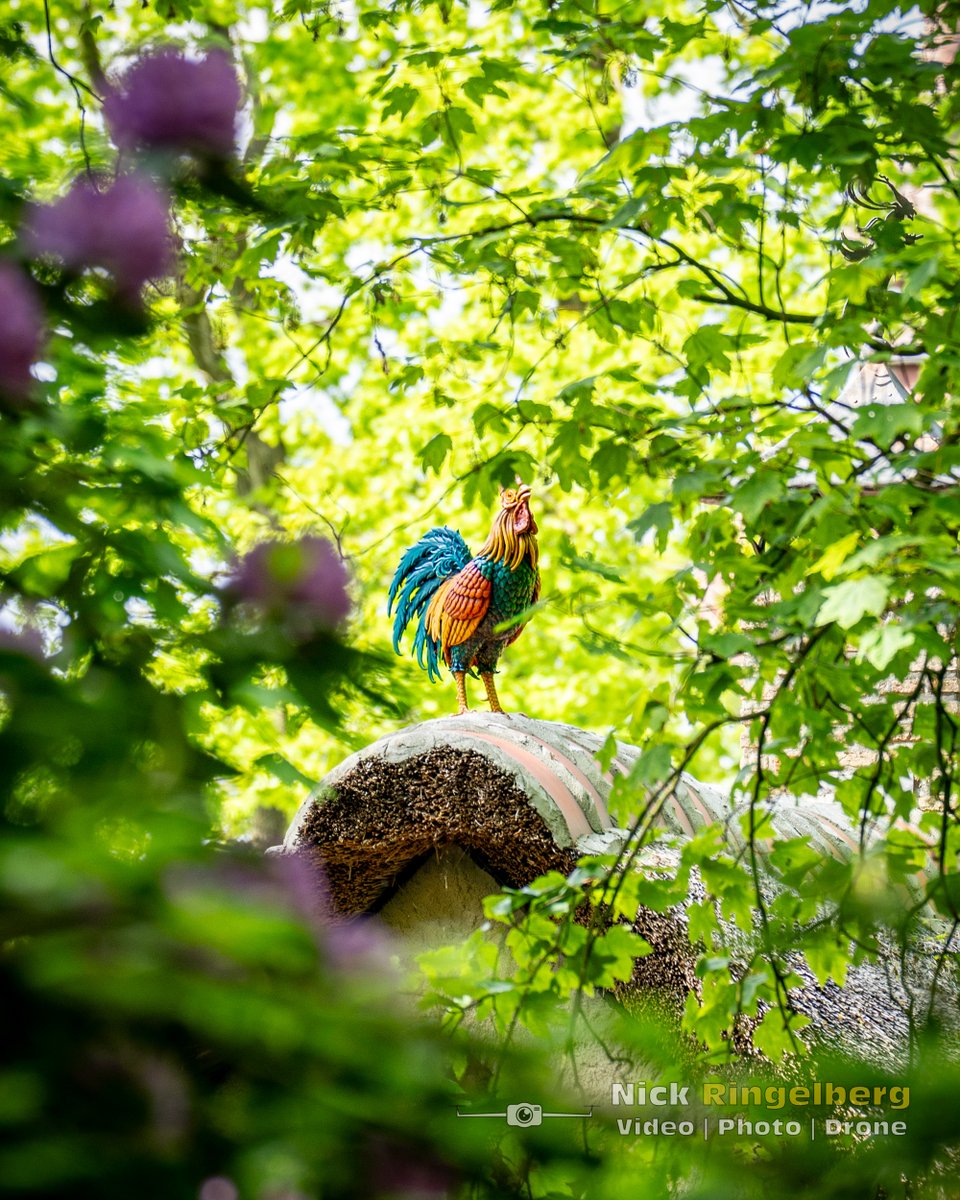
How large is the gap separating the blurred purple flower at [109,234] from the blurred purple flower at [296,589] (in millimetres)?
177

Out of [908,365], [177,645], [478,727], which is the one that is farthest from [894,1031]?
[908,365]

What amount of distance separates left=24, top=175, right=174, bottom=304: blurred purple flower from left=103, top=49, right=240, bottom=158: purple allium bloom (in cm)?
5

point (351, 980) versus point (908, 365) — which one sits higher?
point (908, 365)

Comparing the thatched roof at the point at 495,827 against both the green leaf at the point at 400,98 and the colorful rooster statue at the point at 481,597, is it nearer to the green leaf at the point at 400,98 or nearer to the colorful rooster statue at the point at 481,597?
the colorful rooster statue at the point at 481,597

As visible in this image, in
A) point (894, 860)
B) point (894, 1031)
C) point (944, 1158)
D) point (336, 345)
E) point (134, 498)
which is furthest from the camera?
point (336, 345)

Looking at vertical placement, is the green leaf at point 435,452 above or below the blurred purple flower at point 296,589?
above

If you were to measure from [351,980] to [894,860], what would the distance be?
1367 millimetres

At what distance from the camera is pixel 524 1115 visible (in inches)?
22.8

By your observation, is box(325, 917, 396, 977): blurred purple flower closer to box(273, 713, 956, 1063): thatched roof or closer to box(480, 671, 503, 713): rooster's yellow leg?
box(273, 713, 956, 1063): thatched roof

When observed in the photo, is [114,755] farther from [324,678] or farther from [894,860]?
[894,860]

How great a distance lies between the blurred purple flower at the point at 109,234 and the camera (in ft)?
2.28

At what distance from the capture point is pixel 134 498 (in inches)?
29.8

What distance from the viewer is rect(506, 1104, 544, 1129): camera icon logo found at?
55cm

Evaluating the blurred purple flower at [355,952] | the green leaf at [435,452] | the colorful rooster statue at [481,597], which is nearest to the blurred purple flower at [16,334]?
the blurred purple flower at [355,952]
